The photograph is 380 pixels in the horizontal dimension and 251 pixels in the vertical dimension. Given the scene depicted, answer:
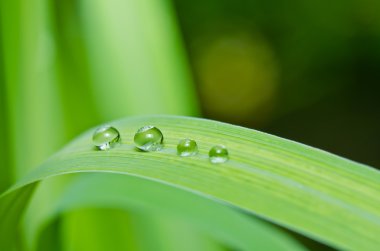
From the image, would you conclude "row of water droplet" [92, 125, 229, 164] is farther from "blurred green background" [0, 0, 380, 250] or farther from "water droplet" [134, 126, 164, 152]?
"blurred green background" [0, 0, 380, 250]

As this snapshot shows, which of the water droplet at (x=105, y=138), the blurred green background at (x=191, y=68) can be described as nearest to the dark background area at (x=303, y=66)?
the blurred green background at (x=191, y=68)

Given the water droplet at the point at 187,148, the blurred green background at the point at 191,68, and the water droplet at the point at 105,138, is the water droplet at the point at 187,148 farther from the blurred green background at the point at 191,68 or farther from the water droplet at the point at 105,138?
the blurred green background at the point at 191,68

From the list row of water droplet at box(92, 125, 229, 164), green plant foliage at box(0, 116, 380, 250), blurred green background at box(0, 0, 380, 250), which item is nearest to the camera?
green plant foliage at box(0, 116, 380, 250)

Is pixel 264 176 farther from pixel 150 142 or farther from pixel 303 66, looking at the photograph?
pixel 303 66

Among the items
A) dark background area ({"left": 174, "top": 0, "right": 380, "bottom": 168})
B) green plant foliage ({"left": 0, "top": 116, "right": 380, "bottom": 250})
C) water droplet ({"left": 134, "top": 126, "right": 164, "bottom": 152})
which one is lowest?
dark background area ({"left": 174, "top": 0, "right": 380, "bottom": 168})

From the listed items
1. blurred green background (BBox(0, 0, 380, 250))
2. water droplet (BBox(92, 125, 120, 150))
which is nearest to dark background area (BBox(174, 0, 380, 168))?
blurred green background (BBox(0, 0, 380, 250))

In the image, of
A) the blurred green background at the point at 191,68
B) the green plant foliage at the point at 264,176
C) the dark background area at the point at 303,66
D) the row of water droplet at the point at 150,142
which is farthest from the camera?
the dark background area at the point at 303,66

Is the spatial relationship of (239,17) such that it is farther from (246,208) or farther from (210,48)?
(246,208)

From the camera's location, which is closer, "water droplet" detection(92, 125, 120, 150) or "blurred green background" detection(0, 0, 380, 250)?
"water droplet" detection(92, 125, 120, 150)
